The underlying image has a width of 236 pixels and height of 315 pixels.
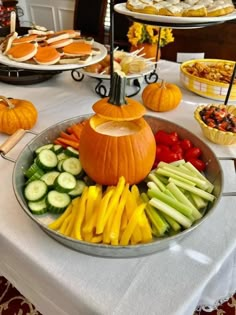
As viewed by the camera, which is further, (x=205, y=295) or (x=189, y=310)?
(x=205, y=295)

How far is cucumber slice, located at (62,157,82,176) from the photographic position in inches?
23.5

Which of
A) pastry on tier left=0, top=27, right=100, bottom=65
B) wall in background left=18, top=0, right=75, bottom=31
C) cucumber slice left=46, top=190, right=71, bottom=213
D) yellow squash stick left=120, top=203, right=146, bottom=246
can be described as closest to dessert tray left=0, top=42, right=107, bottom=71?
pastry on tier left=0, top=27, right=100, bottom=65

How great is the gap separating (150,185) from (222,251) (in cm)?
16

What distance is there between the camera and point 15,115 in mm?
755

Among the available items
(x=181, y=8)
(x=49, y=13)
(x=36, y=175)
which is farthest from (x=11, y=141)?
(x=49, y=13)

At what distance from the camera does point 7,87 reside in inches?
42.4

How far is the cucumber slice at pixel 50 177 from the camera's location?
1.89ft

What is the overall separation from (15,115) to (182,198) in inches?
19.1

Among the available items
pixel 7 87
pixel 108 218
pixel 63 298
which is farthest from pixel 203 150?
pixel 7 87

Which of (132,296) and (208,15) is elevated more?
(208,15)

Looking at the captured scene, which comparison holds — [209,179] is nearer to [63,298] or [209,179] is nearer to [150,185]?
[150,185]

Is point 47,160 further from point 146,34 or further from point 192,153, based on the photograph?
point 146,34

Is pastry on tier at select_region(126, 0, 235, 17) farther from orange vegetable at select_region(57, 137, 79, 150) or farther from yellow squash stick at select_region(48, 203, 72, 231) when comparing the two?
yellow squash stick at select_region(48, 203, 72, 231)

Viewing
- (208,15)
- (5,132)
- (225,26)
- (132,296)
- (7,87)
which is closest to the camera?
(132,296)
